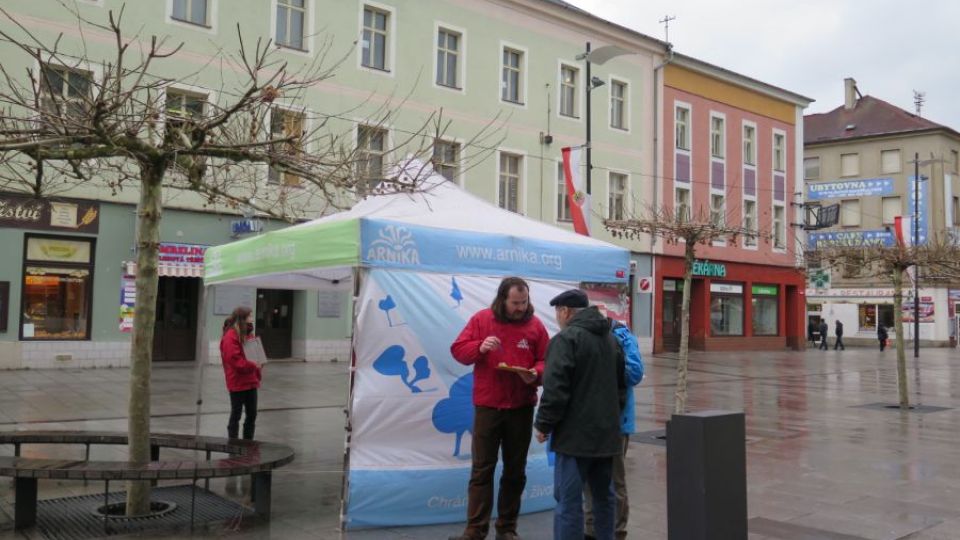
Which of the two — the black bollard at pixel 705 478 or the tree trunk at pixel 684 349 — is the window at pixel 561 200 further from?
the black bollard at pixel 705 478

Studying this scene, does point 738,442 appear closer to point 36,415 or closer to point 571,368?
point 571,368

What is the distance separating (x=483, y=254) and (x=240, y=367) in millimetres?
3279

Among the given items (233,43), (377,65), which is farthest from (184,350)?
(377,65)

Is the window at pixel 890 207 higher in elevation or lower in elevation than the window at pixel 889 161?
lower

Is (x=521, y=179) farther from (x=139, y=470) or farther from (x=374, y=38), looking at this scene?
(x=139, y=470)

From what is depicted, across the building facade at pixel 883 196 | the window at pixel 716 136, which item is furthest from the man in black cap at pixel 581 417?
the building facade at pixel 883 196

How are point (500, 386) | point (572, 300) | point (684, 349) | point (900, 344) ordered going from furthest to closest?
point (900, 344) < point (684, 349) < point (500, 386) < point (572, 300)

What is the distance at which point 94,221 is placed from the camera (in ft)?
64.4

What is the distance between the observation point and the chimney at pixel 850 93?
193ft

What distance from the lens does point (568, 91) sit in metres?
29.9

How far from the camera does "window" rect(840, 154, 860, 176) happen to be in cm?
5525

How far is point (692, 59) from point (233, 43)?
64.0ft

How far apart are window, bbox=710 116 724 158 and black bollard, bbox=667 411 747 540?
32143 millimetres

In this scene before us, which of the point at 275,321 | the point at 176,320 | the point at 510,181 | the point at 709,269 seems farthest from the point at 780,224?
the point at 176,320
